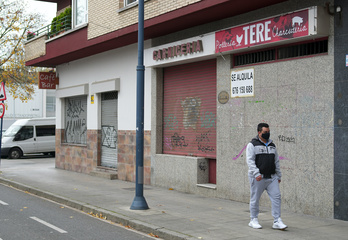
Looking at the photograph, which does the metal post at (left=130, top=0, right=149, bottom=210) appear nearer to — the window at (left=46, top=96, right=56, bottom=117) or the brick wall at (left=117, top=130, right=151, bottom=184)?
the brick wall at (left=117, top=130, right=151, bottom=184)

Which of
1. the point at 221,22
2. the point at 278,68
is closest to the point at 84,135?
the point at 221,22

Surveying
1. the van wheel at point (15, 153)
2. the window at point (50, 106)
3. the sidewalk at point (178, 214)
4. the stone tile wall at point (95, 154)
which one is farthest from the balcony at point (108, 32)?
the window at point (50, 106)

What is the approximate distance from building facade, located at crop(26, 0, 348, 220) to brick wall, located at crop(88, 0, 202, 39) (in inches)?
1.3

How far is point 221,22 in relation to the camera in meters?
11.4

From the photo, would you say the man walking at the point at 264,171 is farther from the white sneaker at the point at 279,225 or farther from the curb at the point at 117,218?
the curb at the point at 117,218

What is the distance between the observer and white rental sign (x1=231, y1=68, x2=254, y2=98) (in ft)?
34.4

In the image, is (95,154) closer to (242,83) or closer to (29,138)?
(242,83)

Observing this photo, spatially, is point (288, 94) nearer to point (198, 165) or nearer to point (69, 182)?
point (198, 165)

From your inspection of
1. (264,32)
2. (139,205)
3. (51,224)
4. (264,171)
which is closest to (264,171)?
(264,171)

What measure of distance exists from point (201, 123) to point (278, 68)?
3.13 meters

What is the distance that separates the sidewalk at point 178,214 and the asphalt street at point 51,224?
0.30 m

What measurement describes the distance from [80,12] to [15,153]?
1221 cm

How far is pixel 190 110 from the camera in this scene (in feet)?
41.6

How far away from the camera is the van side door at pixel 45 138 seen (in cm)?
2717
